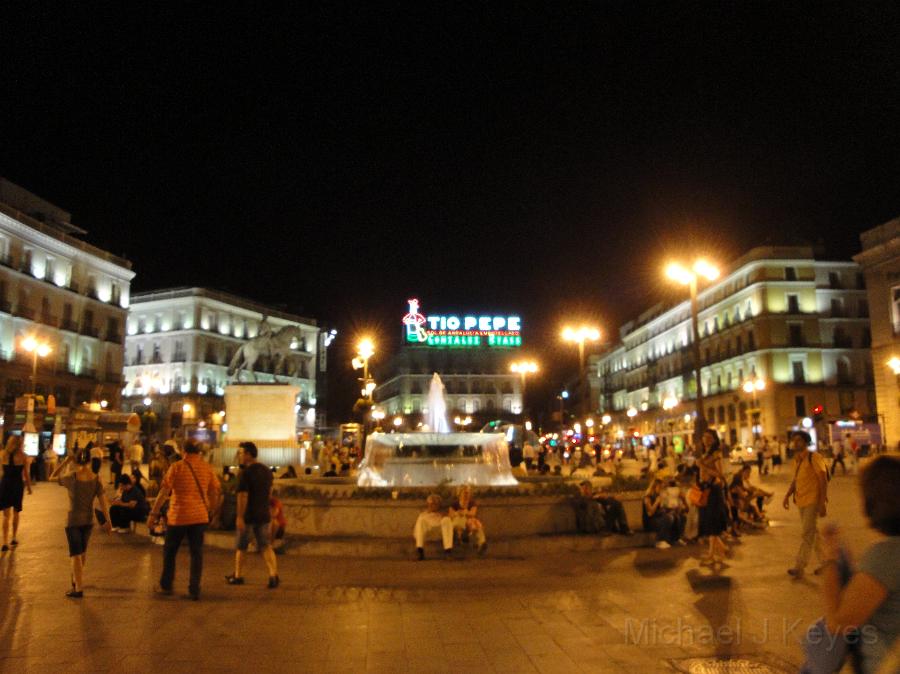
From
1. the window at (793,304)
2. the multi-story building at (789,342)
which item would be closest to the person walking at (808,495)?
the multi-story building at (789,342)

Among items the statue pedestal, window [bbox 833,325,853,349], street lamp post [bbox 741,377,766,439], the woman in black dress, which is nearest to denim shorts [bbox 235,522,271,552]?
the woman in black dress

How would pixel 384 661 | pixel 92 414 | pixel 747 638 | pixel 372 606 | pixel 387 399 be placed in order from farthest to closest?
pixel 387 399
pixel 92 414
pixel 372 606
pixel 747 638
pixel 384 661

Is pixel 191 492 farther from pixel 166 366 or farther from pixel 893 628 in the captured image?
pixel 166 366

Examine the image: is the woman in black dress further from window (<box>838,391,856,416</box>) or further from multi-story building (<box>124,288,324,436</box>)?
multi-story building (<box>124,288,324,436</box>)

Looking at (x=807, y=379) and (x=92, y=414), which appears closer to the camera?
(x=92, y=414)

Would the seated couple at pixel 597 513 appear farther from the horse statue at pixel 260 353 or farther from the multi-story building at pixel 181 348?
the multi-story building at pixel 181 348

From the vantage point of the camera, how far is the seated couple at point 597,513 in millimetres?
12703

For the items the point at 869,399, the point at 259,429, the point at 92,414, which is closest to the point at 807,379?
the point at 869,399

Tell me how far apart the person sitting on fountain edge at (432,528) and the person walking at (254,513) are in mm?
2615

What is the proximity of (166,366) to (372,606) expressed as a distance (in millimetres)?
77008

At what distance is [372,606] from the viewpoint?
26.7ft

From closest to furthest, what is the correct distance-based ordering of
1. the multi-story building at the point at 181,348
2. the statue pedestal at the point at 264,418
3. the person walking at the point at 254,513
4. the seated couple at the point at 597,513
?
the person walking at the point at 254,513 < the seated couple at the point at 597,513 < the statue pedestal at the point at 264,418 < the multi-story building at the point at 181,348

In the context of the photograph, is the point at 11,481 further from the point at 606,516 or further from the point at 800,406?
the point at 800,406

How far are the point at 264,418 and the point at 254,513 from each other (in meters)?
21.3
